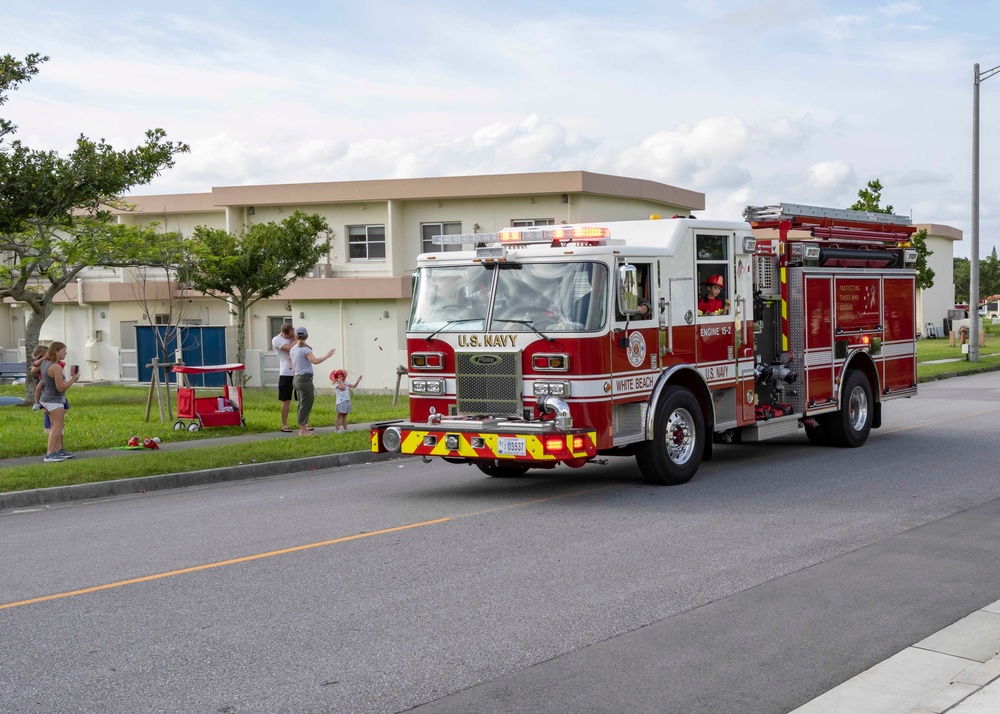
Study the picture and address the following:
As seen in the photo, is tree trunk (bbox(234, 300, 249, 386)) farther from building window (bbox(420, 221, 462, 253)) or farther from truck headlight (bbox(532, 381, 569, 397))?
truck headlight (bbox(532, 381, 569, 397))

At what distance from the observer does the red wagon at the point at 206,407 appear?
17.5m

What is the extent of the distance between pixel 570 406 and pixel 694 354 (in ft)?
6.52

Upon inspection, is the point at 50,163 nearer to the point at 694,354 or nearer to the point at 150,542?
the point at 150,542

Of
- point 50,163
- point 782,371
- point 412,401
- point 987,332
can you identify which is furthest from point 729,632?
point 987,332

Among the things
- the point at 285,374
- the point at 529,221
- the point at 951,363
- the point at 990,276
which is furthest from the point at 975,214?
the point at 990,276

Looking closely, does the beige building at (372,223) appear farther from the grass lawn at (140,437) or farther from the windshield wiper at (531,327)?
the windshield wiper at (531,327)

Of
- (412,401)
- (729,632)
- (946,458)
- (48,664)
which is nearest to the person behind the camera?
(48,664)

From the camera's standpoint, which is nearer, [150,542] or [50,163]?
[150,542]

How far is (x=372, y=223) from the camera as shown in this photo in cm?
3669

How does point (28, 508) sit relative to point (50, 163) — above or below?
below

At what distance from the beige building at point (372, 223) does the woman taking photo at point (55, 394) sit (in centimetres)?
1941

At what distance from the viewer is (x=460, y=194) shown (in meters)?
34.8

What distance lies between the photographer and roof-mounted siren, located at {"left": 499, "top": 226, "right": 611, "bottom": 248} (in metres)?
11.1

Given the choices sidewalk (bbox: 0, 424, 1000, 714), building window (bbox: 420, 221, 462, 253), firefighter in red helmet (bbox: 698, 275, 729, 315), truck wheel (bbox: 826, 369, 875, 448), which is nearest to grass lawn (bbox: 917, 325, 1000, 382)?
truck wheel (bbox: 826, 369, 875, 448)
